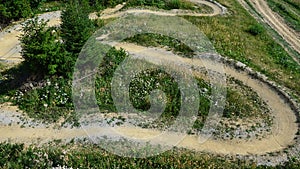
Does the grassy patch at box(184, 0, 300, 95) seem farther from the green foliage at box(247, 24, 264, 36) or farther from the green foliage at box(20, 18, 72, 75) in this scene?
the green foliage at box(20, 18, 72, 75)

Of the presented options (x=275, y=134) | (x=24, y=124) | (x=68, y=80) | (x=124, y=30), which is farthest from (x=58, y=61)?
(x=275, y=134)

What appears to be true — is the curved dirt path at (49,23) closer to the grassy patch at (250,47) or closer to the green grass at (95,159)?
the grassy patch at (250,47)

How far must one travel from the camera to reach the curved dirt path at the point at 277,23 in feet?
170

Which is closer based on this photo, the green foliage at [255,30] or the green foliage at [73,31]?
the green foliage at [73,31]

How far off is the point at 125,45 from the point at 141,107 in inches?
447

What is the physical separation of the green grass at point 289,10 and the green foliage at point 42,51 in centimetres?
3718

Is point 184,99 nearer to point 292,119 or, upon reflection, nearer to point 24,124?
point 292,119

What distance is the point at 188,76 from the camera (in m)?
35.8

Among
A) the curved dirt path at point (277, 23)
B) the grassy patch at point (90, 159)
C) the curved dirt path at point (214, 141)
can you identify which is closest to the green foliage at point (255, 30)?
the curved dirt path at point (277, 23)

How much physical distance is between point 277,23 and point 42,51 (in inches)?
1529

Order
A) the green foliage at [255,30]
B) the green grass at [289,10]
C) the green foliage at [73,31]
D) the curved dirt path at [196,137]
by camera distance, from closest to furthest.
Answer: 1. the curved dirt path at [196,137]
2. the green foliage at [73,31]
3. the green foliage at [255,30]
4. the green grass at [289,10]

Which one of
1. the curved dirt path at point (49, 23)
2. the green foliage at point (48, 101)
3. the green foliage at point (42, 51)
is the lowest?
the green foliage at point (48, 101)

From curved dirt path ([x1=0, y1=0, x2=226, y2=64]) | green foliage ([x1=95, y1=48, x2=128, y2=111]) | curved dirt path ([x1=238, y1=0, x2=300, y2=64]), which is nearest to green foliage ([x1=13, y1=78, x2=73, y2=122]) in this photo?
green foliage ([x1=95, y1=48, x2=128, y2=111])

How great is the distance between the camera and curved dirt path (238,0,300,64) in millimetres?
51903
